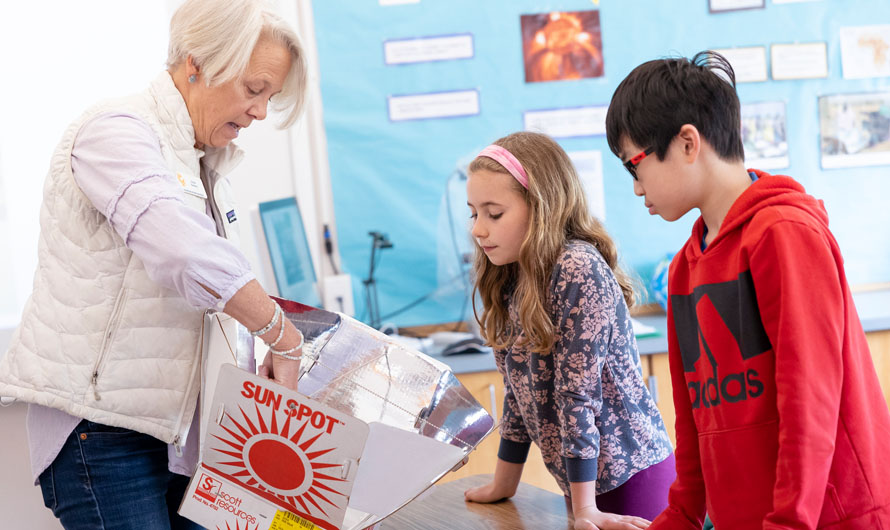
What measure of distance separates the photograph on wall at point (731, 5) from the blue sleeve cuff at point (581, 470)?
2142 millimetres

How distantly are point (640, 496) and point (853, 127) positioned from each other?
2139 millimetres

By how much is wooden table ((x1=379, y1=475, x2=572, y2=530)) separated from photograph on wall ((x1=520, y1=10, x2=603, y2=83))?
5.84ft

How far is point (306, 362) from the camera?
1.03 m

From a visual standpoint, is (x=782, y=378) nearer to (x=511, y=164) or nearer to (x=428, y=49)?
(x=511, y=164)

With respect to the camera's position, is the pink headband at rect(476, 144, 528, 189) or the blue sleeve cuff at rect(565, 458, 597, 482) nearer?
the blue sleeve cuff at rect(565, 458, 597, 482)

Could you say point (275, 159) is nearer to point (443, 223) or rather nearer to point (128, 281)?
point (443, 223)

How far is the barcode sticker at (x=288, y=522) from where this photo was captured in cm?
89

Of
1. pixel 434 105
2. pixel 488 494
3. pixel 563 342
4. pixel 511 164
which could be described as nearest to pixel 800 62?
pixel 434 105

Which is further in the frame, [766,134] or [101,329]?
[766,134]

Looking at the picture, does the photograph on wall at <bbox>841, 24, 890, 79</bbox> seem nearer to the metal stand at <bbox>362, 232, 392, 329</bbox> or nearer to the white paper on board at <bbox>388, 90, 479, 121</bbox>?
the white paper on board at <bbox>388, 90, 479, 121</bbox>

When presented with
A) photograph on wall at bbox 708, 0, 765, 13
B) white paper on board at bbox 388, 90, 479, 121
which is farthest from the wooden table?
photograph on wall at bbox 708, 0, 765, 13

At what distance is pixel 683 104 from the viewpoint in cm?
89

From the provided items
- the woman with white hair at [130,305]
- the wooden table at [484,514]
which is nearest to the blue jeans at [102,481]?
the woman with white hair at [130,305]

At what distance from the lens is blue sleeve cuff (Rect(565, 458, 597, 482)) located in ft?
3.69
